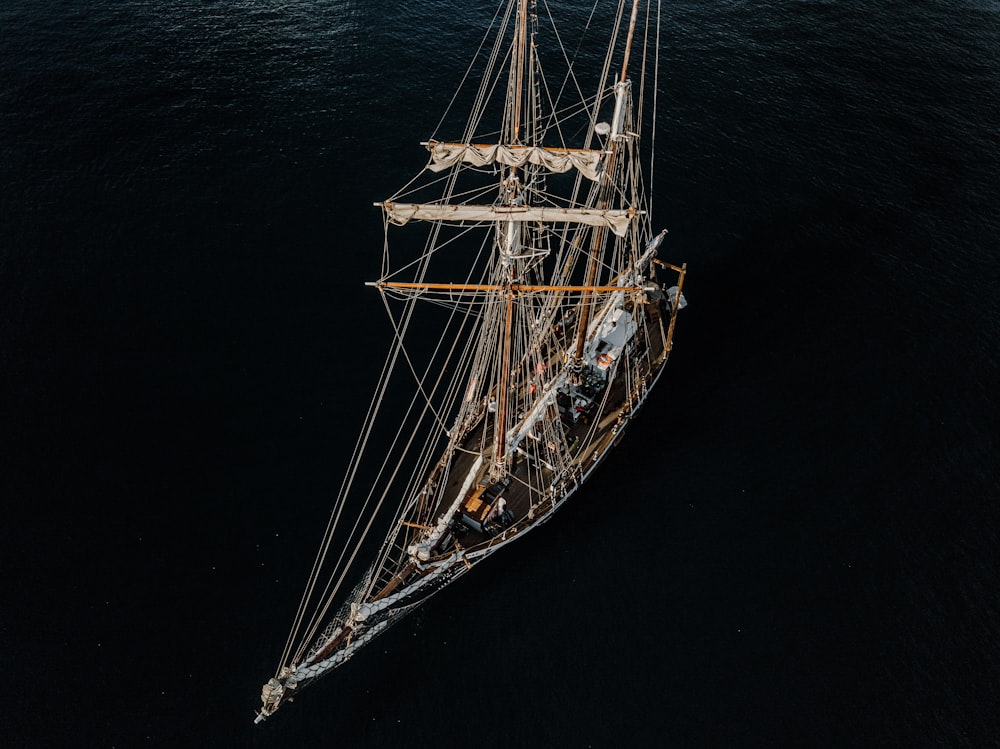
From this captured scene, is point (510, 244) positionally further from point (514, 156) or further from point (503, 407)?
point (503, 407)

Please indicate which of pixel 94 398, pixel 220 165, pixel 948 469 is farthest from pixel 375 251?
pixel 948 469

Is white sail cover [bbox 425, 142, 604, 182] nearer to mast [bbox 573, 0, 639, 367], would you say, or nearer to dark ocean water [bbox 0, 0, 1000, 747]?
mast [bbox 573, 0, 639, 367]

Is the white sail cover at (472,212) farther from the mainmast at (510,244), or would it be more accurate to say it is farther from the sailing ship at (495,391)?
the mainmast at (510,244)

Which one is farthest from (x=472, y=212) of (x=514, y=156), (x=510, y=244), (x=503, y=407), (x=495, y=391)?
(x=495, y=391)

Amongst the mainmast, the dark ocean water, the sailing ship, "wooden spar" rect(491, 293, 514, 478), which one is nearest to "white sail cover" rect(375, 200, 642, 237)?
the sailing ship

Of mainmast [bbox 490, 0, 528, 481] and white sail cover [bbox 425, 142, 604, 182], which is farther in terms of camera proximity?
white sail cover [bbox 425, 142, 604, 182]

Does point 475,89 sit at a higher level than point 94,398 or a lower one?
higher

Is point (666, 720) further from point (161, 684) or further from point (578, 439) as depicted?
point (161, 684)
